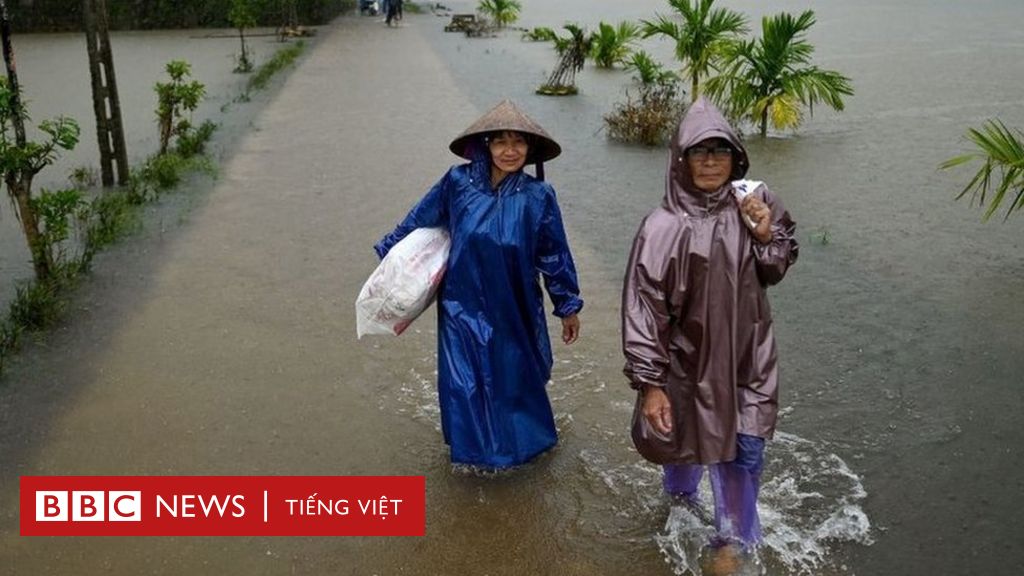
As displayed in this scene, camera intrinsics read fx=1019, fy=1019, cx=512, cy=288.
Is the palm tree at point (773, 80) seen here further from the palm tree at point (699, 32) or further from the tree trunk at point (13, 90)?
the tree trunk at point (13, 90)

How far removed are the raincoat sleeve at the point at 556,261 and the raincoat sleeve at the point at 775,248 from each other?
0.88 metres

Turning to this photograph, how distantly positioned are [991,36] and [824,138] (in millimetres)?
13055

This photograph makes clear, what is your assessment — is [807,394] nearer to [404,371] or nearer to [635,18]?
[404,371]

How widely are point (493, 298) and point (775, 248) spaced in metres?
1.18

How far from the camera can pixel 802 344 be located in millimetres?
5672

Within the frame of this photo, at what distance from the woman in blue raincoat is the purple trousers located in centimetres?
91

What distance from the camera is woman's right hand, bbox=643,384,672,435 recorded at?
3.34 metres

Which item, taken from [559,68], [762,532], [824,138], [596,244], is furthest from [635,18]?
[762,532]

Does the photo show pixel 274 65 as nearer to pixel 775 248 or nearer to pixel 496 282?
pixel 496 282

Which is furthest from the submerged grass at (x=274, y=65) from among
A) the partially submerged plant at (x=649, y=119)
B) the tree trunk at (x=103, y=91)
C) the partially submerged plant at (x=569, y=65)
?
the partially submerged plant at (x=649, y=119)

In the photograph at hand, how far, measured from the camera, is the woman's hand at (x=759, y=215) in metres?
3.27

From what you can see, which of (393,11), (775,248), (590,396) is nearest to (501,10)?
(393,11)

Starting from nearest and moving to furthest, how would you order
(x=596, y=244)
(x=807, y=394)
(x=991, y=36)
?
(x=807, y=394)
(x=596, y=244)
(x=991, y=36)

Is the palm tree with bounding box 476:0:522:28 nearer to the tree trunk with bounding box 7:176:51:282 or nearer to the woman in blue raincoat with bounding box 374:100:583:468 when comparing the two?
the tree trunk with bounding box 7:176:51:282
